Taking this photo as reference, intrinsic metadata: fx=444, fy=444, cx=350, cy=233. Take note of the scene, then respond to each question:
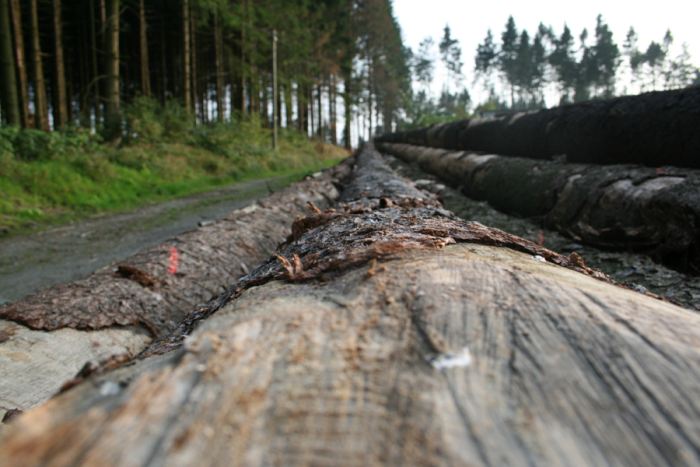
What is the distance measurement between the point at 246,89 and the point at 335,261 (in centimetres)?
2333

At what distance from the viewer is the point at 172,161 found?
11.0 m

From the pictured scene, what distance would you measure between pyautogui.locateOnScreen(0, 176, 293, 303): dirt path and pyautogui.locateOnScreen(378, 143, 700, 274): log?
305 cm

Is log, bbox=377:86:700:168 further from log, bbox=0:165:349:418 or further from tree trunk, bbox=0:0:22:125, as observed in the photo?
tree trunk, bbox=0:0:22:125

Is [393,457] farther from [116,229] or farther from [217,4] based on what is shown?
[217,4]

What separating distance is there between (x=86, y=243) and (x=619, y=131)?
18.9ft

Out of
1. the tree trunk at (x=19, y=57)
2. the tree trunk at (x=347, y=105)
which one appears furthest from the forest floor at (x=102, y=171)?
the tree trunk at (x=347, y=105)

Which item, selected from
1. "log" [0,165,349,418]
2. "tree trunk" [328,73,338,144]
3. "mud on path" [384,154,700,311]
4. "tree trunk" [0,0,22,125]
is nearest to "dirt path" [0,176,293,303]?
"log" [0,165,349,418]

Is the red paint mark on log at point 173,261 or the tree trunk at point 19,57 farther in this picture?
the tree trunk at point 19,57

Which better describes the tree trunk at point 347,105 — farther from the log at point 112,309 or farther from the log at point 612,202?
the log at point 112,309

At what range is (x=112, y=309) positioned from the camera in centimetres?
204

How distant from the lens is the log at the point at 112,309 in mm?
1641

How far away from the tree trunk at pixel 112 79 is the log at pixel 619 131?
9593 mm

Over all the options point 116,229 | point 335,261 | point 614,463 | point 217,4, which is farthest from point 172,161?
point 614,463

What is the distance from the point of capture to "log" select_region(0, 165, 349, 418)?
164cm
